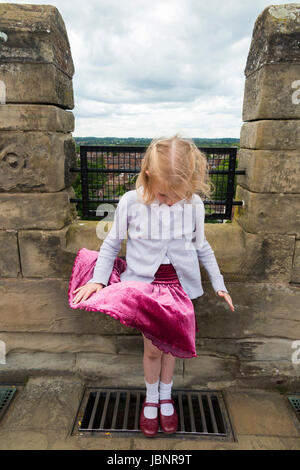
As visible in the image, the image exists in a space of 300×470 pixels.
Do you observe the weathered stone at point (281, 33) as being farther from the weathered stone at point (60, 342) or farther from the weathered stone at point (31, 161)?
the weathered stone at point (60, 342)

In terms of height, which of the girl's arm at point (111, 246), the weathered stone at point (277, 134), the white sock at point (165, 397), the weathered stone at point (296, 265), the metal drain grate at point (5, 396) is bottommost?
the metal drain grate at point (5, 396)

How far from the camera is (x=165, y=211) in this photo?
1991mm

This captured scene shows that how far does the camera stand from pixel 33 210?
2475 millimetres

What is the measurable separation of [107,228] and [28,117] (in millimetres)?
993

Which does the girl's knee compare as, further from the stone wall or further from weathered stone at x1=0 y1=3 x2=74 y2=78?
weathered stone at x1=0 y1=3 x2=74 y2=78

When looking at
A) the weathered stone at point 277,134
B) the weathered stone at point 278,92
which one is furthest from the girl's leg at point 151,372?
the weathered stone at point 278,92

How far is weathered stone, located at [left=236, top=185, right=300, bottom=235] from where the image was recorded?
2.44 m

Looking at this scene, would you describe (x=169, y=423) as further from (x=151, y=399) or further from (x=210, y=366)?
(x=210, y=366)

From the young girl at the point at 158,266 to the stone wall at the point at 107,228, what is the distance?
51cm

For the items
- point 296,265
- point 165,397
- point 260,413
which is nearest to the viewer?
point 165,397

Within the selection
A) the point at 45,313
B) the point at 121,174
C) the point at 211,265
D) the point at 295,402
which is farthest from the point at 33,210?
the point at 295,402

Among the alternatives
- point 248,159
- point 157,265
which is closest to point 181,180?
point 157,265

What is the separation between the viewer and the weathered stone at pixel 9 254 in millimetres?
2531
